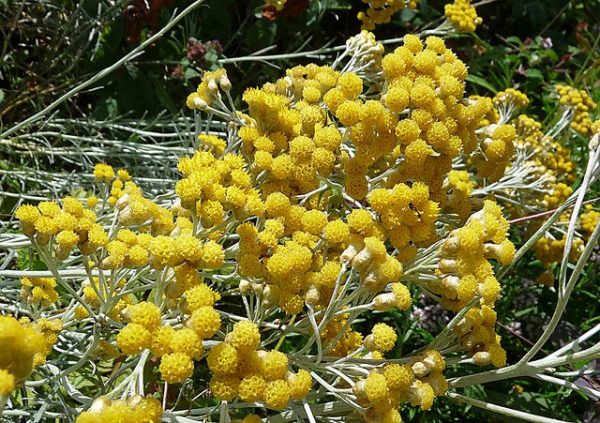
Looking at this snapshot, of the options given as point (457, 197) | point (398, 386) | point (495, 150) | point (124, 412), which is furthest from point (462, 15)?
point (124, 412)

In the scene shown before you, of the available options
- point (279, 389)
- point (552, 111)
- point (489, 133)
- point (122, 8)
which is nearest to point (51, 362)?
point (279, 389)

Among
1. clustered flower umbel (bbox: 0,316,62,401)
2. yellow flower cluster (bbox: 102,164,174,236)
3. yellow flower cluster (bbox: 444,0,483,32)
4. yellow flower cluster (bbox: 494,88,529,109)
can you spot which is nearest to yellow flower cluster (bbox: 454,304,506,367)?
yellow flower cluster (bbox: 102,164,174,236)

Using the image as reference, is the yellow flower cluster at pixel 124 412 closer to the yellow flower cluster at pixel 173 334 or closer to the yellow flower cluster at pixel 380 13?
the yellow flower cluster at pixel 173 334

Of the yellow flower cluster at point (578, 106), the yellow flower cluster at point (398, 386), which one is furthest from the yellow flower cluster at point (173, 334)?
the yellow flower cluster at point (578, 106)

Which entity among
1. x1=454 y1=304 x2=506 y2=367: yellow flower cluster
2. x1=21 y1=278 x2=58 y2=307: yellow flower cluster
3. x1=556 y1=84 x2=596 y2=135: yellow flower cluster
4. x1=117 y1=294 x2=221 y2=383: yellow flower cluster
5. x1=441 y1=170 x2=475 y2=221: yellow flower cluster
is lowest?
x1=556 y1=84 x2=596 y2=135: yellow flower cluster

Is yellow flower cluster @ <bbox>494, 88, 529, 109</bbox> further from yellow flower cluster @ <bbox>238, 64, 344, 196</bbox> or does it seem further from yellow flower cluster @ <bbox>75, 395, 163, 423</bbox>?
yellow flower cluster @ <bbox>75, 395, 163, 423</bbox>

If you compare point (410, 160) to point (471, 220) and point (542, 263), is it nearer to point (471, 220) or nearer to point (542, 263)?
point (471, 220)

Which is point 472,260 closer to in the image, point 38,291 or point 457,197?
point 457,197
